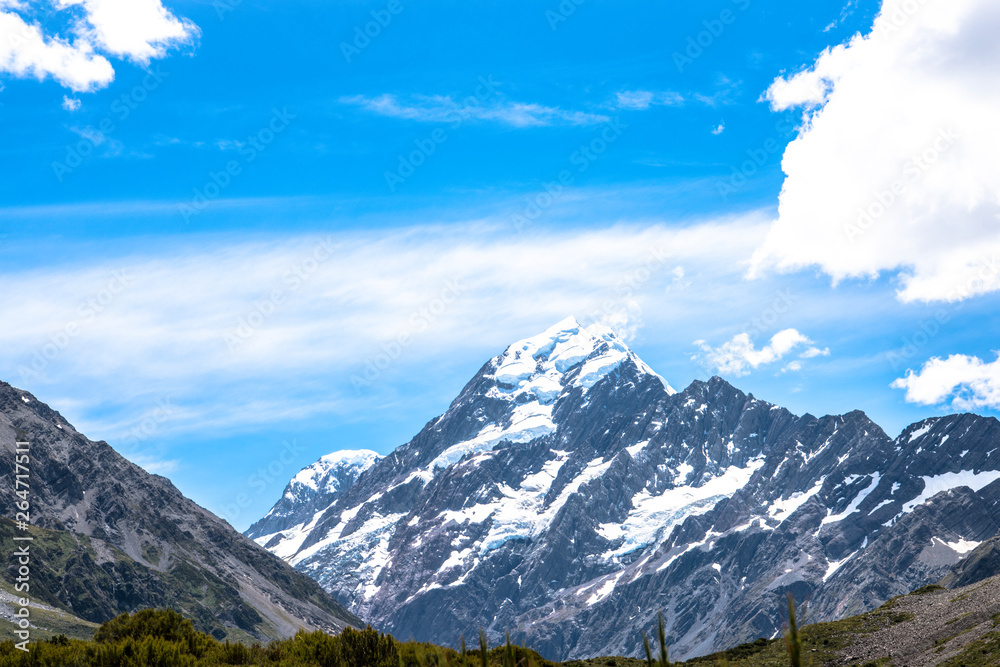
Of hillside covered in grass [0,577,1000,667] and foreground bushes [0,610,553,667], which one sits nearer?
foreground bushes [0,610,553,667]

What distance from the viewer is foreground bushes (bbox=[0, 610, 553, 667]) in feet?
170

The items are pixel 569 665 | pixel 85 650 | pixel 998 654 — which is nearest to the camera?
pixel 85 650

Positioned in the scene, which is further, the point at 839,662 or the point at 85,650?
the point at 839,662

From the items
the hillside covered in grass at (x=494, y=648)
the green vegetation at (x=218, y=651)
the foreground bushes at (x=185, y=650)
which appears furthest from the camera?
the hillside covered in grass at (x=494, y=648)

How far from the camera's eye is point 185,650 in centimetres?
5750

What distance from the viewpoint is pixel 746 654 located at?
9081 centimetres

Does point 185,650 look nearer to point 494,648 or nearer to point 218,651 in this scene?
point 218,651

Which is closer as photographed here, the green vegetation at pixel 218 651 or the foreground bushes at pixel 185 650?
the green vegetation at pixel 218 651

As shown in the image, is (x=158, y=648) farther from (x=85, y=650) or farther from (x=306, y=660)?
(x=306, y=660)

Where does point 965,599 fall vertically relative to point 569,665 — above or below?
above

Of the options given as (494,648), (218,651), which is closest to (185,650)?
(218,651)

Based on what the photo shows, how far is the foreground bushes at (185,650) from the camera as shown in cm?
5178

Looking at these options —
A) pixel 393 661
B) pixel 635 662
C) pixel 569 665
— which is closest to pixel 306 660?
pixel 393 661

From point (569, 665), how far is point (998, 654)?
3624cm
